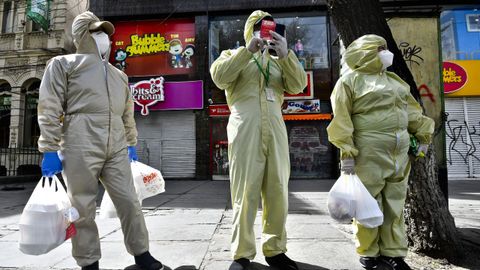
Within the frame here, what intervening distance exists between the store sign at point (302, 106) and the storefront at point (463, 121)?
14.2 ft

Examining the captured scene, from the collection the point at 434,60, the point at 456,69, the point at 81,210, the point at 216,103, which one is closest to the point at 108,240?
the point at 81,210

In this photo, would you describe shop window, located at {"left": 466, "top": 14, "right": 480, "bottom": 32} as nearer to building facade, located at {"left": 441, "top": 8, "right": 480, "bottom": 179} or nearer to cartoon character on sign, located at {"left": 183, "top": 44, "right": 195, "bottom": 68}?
building facade, located at {"left": 441, "top": 8, "right": 480, "bottom": 179}

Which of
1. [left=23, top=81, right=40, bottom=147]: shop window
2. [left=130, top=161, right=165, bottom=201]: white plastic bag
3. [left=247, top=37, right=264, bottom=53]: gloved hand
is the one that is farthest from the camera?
[left=23, top=81, right=40, bottom=147]: shop window

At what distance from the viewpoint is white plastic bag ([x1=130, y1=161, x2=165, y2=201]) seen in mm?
3076

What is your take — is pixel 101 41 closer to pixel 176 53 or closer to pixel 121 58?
pixel 176 53

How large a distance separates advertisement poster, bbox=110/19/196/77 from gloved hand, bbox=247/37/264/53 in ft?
37.1

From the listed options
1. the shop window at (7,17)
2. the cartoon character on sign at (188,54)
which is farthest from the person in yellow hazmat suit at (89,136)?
the shop window at (7,17)

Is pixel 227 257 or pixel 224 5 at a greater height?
pixel 224 5

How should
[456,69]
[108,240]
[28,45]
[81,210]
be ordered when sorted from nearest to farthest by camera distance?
[81,210] → [108,240] → [456,69] → [28,45]

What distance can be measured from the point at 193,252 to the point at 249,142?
4.40ft

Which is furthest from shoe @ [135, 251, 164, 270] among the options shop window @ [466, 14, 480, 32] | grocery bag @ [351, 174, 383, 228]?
shop window @ [466, 14, 480, 32]

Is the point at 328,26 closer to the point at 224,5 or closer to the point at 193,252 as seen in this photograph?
the point at 224,5

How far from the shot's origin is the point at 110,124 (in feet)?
8.68

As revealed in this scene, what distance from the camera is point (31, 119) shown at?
16.2 metres
